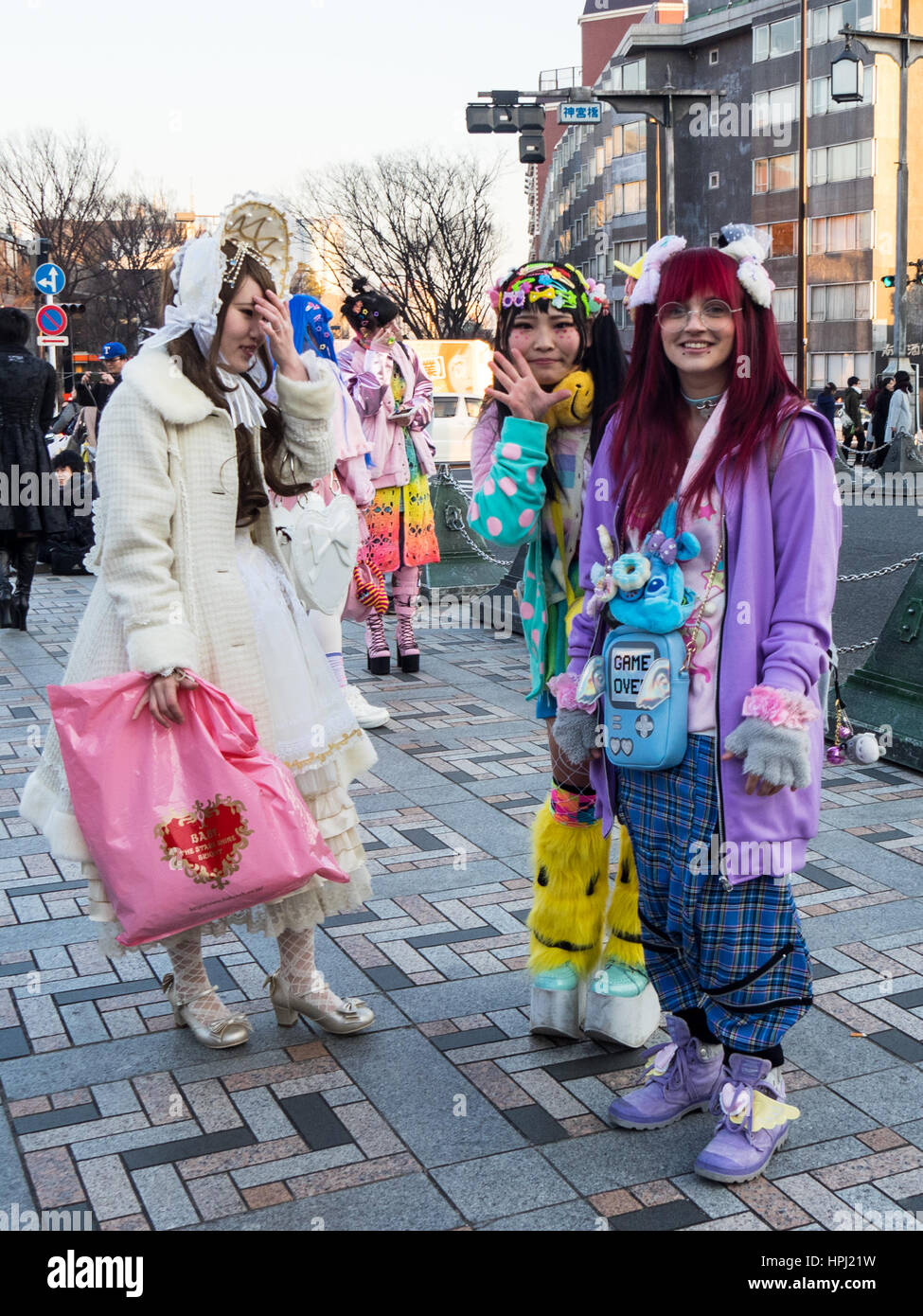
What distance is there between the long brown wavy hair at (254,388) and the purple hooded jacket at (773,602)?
1.19 m

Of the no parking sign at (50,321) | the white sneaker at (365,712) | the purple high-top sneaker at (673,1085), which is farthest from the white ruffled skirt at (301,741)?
the no parking sign at (50,321)

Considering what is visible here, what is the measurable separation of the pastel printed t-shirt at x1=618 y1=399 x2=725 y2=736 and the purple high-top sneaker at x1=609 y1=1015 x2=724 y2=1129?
80 cm

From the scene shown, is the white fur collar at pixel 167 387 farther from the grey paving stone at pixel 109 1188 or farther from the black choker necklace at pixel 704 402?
the grey paving stone at pixel 109 1188

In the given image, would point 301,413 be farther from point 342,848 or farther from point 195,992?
point 195,992

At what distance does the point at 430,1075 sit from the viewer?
131 inches

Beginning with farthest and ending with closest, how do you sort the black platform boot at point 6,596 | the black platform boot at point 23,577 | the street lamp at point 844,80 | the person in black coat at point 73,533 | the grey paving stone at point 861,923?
the street lamp at point 844,80 → the person in black coat at point 73,533 → the black platform boot at point 6,596 → the black platform boot at point 23,577 → the grey paving stone at point 861,923

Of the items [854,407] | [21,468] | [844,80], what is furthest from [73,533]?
[844,80]

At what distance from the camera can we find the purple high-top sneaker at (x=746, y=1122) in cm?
282

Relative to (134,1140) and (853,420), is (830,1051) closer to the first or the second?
(134,1140)

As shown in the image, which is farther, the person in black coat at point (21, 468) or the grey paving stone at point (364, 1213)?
the person in black coat at point (21, 468)

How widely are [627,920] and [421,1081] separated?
64 cm

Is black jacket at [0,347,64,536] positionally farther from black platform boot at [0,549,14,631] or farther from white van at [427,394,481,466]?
white van at [427,394,481,466]

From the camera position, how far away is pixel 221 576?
128 inches
